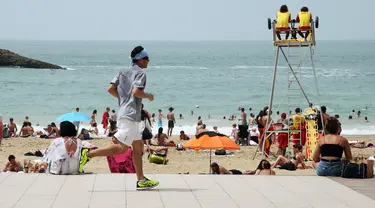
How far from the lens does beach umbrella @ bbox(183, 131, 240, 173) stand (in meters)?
15.2

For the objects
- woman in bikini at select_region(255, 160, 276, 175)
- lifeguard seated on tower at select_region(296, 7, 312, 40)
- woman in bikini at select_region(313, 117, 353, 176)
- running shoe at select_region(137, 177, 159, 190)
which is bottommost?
woman in bikini at select_region(255, 160, 276, 175)

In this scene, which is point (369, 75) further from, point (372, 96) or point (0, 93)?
point (0, 93)

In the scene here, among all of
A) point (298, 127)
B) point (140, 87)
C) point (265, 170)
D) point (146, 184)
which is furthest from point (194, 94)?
point (140, 87)

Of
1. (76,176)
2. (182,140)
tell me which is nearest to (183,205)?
(76,176)

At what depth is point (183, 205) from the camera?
8.02 m

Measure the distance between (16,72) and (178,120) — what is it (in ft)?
151

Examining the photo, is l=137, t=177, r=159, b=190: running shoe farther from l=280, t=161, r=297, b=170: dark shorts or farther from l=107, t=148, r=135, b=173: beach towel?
l=280, t=161, r=297, b=170: dark shorts

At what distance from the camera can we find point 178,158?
2091cm

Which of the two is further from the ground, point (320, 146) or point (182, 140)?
point (320, 146)

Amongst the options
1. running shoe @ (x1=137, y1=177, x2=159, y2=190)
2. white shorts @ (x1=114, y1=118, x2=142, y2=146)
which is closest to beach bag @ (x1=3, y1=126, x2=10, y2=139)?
running shoe @ (x1=137, y1=177, x2=159, y2=190)

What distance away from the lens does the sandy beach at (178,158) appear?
17922 mm

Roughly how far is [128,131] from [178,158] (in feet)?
40.8

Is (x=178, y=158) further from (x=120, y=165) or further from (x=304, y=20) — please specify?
(x=120, y=165)

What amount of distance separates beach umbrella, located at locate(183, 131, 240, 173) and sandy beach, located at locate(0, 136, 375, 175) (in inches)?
42.6
